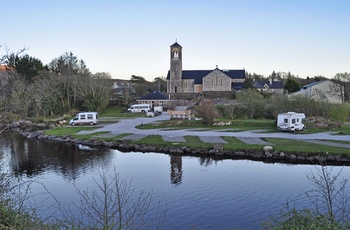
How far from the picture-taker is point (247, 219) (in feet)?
35.1

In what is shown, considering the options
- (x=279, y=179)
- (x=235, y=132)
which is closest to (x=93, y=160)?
(x=279, y=179)

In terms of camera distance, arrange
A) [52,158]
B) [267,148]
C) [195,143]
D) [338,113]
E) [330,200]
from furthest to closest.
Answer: [338,113], [195,143], [52,158], [267,148], [330,200]

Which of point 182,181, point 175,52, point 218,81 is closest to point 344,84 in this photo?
point 218,81

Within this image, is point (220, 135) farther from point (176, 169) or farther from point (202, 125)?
point (176, 169)

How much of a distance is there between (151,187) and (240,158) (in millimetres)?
7226

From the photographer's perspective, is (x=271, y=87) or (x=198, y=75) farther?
(x=271, y=87)

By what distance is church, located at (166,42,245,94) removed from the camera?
216 ft

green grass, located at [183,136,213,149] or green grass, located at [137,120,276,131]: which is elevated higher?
green grass, located at [137,120,276,131]

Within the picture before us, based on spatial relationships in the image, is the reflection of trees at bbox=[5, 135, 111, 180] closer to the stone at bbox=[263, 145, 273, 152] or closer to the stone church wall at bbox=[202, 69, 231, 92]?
the stone at bbox=[263, 145, 273, 152]

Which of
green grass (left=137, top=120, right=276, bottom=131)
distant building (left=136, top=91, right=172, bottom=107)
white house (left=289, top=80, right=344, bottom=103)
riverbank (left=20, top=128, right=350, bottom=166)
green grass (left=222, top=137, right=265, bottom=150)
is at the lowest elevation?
Result: riverbank (left=20, top=128, right=350, bottom=166)

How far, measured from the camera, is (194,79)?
6856 centimetres

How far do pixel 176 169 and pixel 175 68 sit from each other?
5128cm

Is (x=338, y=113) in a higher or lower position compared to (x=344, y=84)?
lower

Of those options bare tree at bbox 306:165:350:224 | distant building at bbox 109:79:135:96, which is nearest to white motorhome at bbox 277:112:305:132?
bare tree at bbox 306:165:350:224
